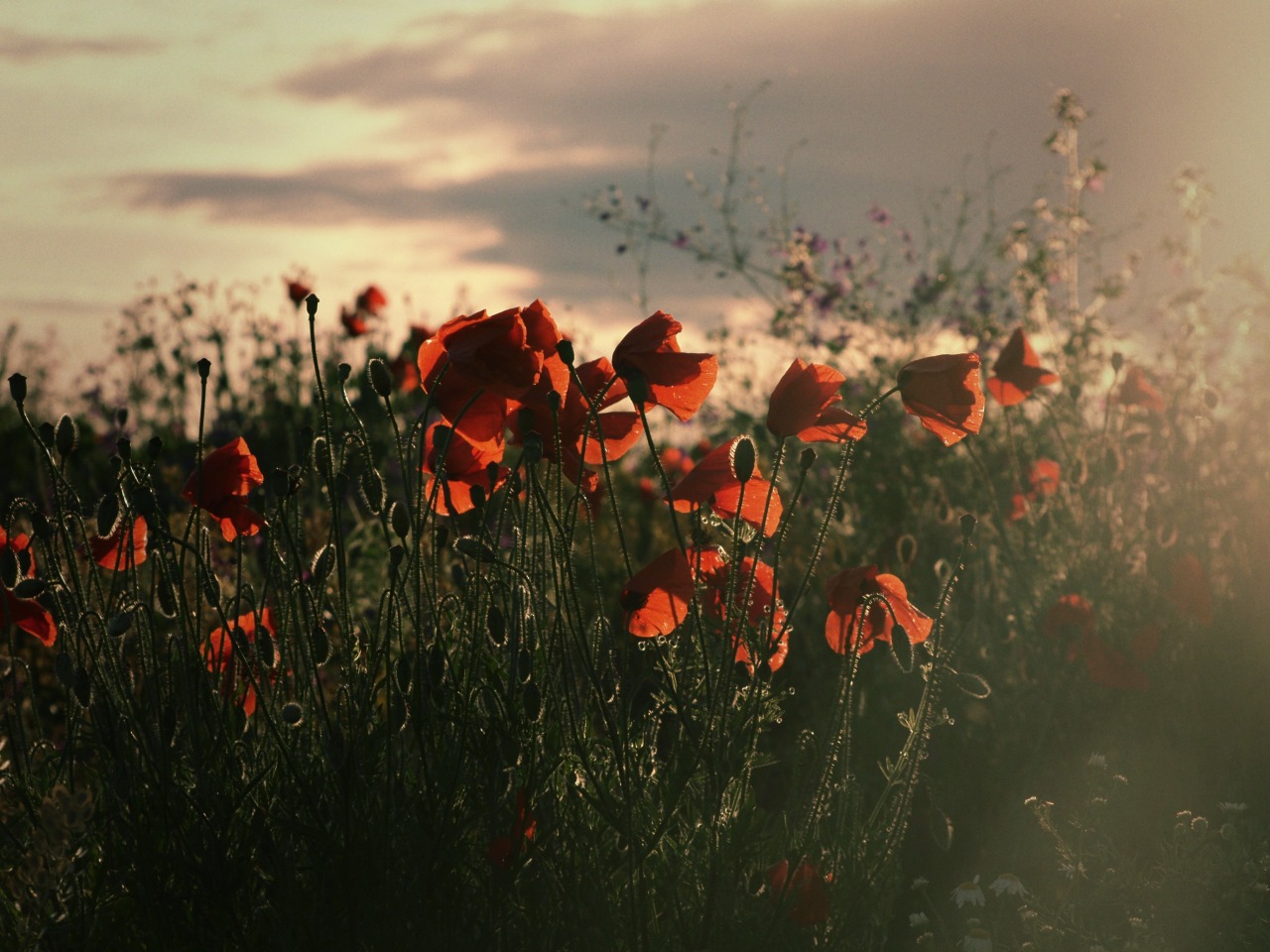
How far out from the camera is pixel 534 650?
2.23 m

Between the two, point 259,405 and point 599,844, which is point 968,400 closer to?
point 599,844

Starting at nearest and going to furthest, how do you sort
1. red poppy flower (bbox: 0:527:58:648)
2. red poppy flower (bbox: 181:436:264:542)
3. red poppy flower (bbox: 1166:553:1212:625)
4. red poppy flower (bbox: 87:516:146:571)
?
red poppy flower (bbox: 181:436:264:542)
red poppy flower (bbox: 87:516:146:571)
red poppy flower (bbox: 0:527:58:648)
red poppy flower (bbox: 1166:553:1212:625)

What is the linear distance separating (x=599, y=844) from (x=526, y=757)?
177 millimetres

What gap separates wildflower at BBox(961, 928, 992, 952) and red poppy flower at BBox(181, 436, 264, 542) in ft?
4.88

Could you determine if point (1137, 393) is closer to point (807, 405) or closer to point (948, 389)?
point (948, 389)

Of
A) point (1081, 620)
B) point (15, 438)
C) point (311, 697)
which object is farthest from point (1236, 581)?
point (15, 438)

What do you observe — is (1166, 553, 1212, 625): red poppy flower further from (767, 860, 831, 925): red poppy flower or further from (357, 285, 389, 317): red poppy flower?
(357, 285, 389, 317): red poppy flower

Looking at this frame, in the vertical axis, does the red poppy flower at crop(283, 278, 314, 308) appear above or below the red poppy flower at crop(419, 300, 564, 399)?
below

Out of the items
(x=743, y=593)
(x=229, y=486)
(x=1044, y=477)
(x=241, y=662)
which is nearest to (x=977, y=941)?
(x=743, y=593)

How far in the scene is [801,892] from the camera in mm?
1965

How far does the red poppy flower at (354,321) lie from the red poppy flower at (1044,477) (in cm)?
403

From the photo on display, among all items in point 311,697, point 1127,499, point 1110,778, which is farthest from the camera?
point 1127,499

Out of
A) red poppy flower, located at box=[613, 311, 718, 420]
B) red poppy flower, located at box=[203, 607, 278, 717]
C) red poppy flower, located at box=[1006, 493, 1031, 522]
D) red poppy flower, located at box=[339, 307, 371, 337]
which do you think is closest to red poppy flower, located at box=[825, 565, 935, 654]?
red poppy flower, located at box=[613, 311, 718, 420]

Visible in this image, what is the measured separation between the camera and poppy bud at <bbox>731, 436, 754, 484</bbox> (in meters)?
1.76
